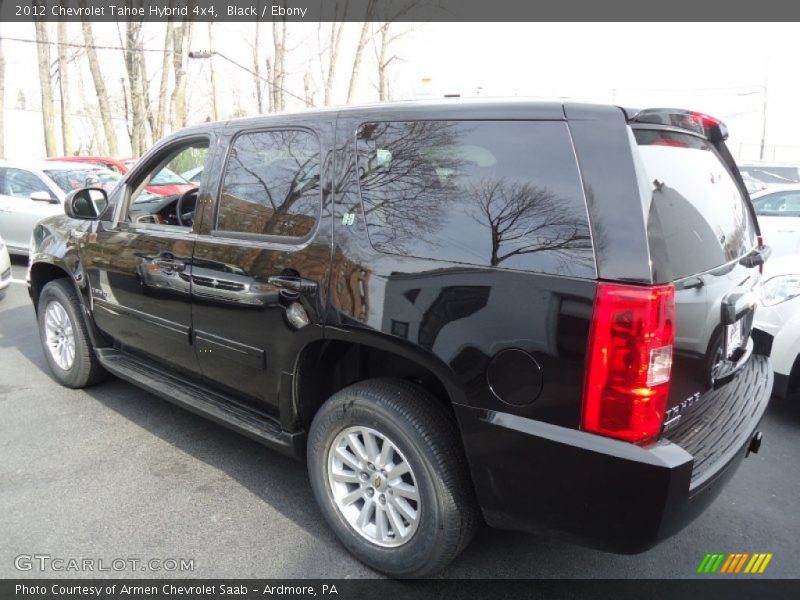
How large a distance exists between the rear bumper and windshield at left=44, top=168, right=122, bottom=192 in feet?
27.6

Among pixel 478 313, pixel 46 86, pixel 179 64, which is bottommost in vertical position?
pixel 478 313

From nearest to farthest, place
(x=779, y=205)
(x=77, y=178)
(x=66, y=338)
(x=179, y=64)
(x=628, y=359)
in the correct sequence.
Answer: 1. (x=628, y=359)
2. (x=66, y=338)
3. (x=779, y=205)
4. (x=77, y=178)
5. (x=179, y=64)

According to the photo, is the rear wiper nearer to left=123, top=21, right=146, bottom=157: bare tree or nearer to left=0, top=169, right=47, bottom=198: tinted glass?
Result: left=0, top=169, right=47, bottom=198: tinted glass

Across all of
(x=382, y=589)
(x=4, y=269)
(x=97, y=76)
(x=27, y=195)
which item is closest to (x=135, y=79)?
(x=97, y=76)

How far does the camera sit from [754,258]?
2670 mm

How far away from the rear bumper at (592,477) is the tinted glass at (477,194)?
0.56 metres

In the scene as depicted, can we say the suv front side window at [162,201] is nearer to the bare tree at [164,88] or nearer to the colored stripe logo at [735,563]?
the colored stripe logo at [735,563]

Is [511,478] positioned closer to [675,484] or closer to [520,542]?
[675,484]

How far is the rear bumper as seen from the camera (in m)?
1.81

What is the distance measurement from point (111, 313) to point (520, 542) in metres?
2.86

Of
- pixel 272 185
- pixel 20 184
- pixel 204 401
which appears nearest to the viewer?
pixel 272 185

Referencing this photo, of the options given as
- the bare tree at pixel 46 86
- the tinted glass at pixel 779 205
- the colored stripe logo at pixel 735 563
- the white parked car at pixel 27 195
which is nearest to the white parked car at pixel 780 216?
the tinted glass at pixel 779 205

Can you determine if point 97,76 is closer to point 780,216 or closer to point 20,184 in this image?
point 20,184

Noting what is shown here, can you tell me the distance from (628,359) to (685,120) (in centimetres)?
108
